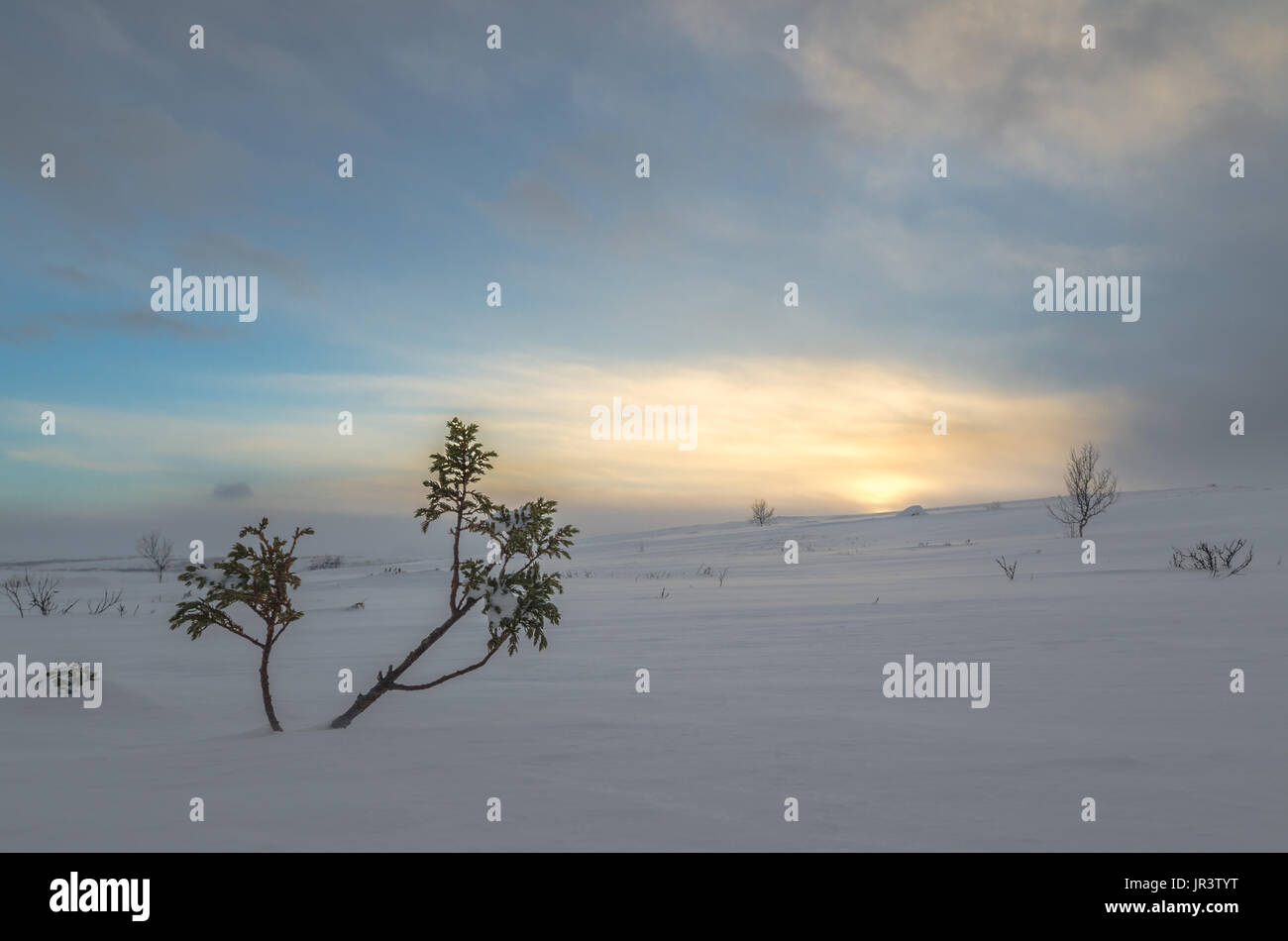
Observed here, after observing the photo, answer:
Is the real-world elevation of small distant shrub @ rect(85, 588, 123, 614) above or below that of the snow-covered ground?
above

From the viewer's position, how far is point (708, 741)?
342cm

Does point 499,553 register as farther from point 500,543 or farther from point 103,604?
point 103,604

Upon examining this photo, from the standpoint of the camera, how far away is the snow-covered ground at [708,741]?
2.39 m

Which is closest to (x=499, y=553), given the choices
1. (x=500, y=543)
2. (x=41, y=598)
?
(x=500, y=543)

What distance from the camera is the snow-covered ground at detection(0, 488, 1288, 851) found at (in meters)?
2.39

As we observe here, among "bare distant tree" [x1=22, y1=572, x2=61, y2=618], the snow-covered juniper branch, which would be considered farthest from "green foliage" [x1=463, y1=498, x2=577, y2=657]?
"bare distant tree" [x1=22, y1=572, x2=61, y2=618]

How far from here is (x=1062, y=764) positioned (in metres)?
2.97

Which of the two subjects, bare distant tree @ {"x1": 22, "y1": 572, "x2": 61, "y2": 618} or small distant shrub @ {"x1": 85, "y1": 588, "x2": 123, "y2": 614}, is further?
small distant shrub @ {"x1": 85, "y1": 588, "x2": 123, "y2": 614}

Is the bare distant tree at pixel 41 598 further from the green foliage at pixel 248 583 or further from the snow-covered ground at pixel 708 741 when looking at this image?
the green foliage at pixel 248 583

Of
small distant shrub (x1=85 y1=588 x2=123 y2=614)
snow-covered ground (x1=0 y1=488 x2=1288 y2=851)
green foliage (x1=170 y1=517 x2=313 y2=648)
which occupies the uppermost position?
green foliage (x1=170 y1=517 x2=313 y2=648)

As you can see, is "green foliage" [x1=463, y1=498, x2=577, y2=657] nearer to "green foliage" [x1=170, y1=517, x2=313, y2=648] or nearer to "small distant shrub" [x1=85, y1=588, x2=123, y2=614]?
"green foliage" [x1=170, y1=517, x2=313, y2=648]
